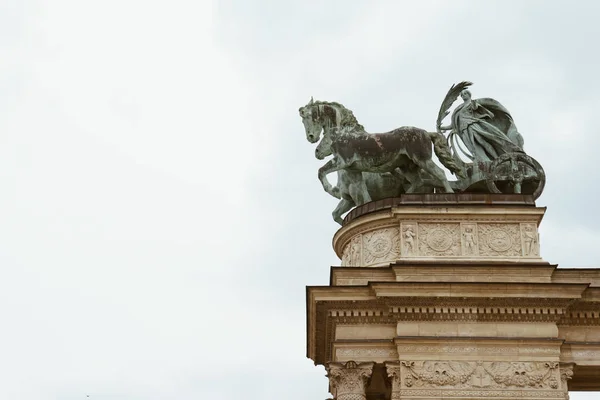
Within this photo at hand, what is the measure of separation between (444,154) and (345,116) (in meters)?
2.74

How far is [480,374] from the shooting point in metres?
25.9

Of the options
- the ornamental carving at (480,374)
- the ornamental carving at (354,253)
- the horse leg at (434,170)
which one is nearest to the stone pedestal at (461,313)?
the ornamental carving at (480,374)

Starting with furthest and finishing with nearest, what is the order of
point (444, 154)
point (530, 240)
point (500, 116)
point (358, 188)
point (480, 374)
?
point (500, 116) < point (358, 188) < point (444, 154) < point (530, 240) < point (480, 374)

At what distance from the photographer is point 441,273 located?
2700 centimetres

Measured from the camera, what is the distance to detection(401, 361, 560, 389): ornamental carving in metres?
25.7

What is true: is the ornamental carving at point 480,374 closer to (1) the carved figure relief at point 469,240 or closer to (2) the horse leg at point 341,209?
(1) the carved figure relief at point 469,240

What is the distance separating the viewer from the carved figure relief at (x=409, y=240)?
2753 cm

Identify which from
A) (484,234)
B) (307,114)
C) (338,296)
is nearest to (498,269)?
(484,234)

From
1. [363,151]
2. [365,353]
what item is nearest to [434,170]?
[363,151]

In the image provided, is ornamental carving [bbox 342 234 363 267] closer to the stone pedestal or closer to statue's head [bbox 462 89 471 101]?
the stone pedestal

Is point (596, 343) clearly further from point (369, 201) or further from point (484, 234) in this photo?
point (369, 201)

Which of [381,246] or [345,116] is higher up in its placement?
[345,116]

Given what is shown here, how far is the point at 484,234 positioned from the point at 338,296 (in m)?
4.01

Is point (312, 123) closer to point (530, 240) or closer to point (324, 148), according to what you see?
point (324, 148)
